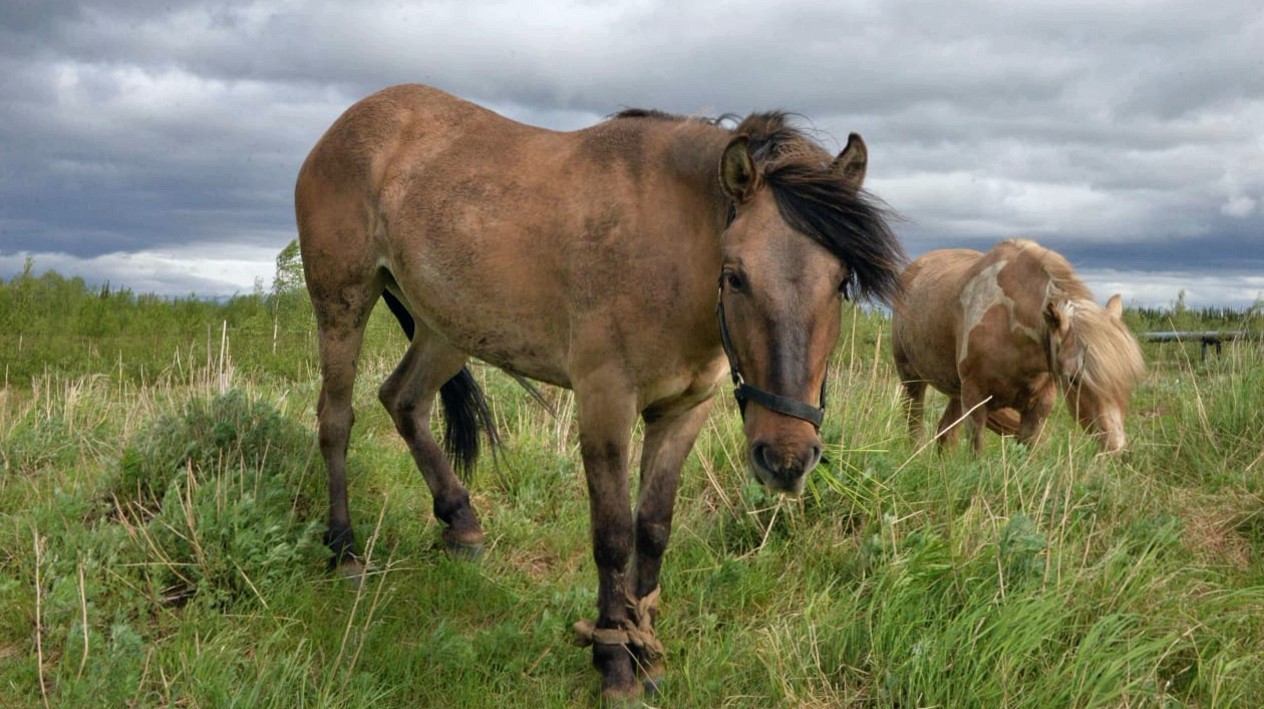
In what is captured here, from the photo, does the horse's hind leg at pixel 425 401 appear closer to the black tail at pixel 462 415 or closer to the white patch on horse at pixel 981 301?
the black tail at pixel 462 415

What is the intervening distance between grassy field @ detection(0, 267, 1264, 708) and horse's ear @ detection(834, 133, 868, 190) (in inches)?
33.0

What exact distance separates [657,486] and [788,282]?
131 cm

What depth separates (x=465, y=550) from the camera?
5531 millimetres

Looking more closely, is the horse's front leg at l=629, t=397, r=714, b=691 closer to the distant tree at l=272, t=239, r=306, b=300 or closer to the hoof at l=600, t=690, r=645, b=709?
the hoof at l=600, t=690, r=645, b=709

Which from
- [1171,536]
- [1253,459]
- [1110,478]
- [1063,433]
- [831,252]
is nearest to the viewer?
[831,252]

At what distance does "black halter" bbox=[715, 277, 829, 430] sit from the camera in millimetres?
3314

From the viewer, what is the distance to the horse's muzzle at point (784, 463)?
3.29 meters

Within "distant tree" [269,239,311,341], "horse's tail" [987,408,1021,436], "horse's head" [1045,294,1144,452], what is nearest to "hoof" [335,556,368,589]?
"horse's head" [1045,294,1144,452]

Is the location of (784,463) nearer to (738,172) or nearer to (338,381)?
(738,172)

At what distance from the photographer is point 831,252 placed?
11.3 feet

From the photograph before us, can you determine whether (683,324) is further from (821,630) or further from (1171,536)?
(1171,536)

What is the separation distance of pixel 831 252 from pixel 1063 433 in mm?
6027

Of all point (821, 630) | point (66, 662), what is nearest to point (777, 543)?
point (821, 630)

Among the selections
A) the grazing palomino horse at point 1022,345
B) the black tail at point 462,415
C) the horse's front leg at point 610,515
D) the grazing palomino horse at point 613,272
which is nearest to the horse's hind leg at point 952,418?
the grazing palomino horse at point 1022,345
